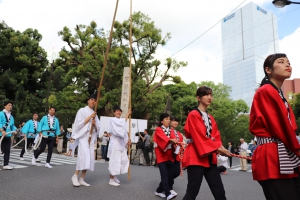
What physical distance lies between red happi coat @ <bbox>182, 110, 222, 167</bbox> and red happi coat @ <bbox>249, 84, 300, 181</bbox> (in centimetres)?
91

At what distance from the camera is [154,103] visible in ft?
68.4

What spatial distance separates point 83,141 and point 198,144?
3.01m

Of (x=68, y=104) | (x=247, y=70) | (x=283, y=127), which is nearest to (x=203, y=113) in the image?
(x=283, y=127)

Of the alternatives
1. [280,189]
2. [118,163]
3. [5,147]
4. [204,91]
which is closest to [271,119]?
[280,189]

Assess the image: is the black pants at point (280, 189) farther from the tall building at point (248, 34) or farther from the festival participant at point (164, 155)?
the tall building at point (248, 34)


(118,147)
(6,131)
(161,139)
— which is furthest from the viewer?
(6,131)

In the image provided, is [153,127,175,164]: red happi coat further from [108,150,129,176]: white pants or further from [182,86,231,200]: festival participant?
[182,86,231,200]: festival participant

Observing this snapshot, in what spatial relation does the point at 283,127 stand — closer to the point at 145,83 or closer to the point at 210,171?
the point at 210,171

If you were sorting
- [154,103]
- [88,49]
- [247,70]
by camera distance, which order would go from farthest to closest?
[247,70]
[88,49]
[154,103]

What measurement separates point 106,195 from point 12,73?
25.1 metres

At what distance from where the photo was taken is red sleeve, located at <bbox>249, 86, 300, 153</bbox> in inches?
70.7

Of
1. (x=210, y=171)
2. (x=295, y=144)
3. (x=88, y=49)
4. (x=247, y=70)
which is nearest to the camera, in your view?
(x=295, y=144)

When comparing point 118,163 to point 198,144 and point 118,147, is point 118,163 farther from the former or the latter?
point 198,144

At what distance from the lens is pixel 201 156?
9.38 feet
